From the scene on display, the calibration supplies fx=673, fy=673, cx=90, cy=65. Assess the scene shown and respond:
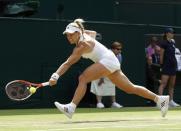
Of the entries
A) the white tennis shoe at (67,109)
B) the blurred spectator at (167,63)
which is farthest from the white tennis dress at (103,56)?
the blurred spectator at (167,63)

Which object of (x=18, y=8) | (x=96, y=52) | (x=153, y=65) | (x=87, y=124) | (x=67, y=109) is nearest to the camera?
(x=87, y=124)

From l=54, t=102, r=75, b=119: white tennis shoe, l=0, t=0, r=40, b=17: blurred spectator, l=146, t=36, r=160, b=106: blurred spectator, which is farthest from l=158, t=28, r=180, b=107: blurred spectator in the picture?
l=54, t=102, r=75, b=119: white tennis shoe

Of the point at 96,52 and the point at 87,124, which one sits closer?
the point at 87,124

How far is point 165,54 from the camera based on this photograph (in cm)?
1706

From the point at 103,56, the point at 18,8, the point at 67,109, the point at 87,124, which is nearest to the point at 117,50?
the point at 18,8

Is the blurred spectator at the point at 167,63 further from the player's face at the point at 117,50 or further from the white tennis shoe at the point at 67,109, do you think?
the white tennis shoe at the point at 67,109

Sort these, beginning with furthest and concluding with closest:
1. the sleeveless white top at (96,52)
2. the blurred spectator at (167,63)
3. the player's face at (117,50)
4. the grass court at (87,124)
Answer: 1. the blurred spectator at (167,63)
2. the player's face at (117,50)
3. the sleeveless white top at (96,52)
4. the grass court at (87,124)

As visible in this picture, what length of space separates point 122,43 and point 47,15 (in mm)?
3236

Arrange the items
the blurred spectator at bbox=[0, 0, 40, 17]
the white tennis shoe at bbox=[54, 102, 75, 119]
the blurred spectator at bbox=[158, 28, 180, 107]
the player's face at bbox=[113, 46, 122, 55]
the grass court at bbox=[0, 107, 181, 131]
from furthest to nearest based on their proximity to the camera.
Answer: the blurred spectator at bbox=[0, 0, 40, 17] → the blurred spectator at bbox=[158, 28, 180, 107] → the player's face at bbox=[113, 46, 122, 55] → the white tennis shoe at bbox=[54, 102, 75, 119] → the grass court at bbox=[0, 107, 181, 131]

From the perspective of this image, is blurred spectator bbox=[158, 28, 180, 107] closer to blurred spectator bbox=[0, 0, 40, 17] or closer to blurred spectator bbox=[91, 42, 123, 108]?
blurred spectator bbox=[91, 42, 123, 108]

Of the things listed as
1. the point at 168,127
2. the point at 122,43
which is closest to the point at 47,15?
the point at 122,43

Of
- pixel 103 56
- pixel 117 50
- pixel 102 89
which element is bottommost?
pixel 102 89

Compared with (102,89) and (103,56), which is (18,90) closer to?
(103,56)

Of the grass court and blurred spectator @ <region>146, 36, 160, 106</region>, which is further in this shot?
blurred spectator @ <region>146, 36, 160, 106</region>
